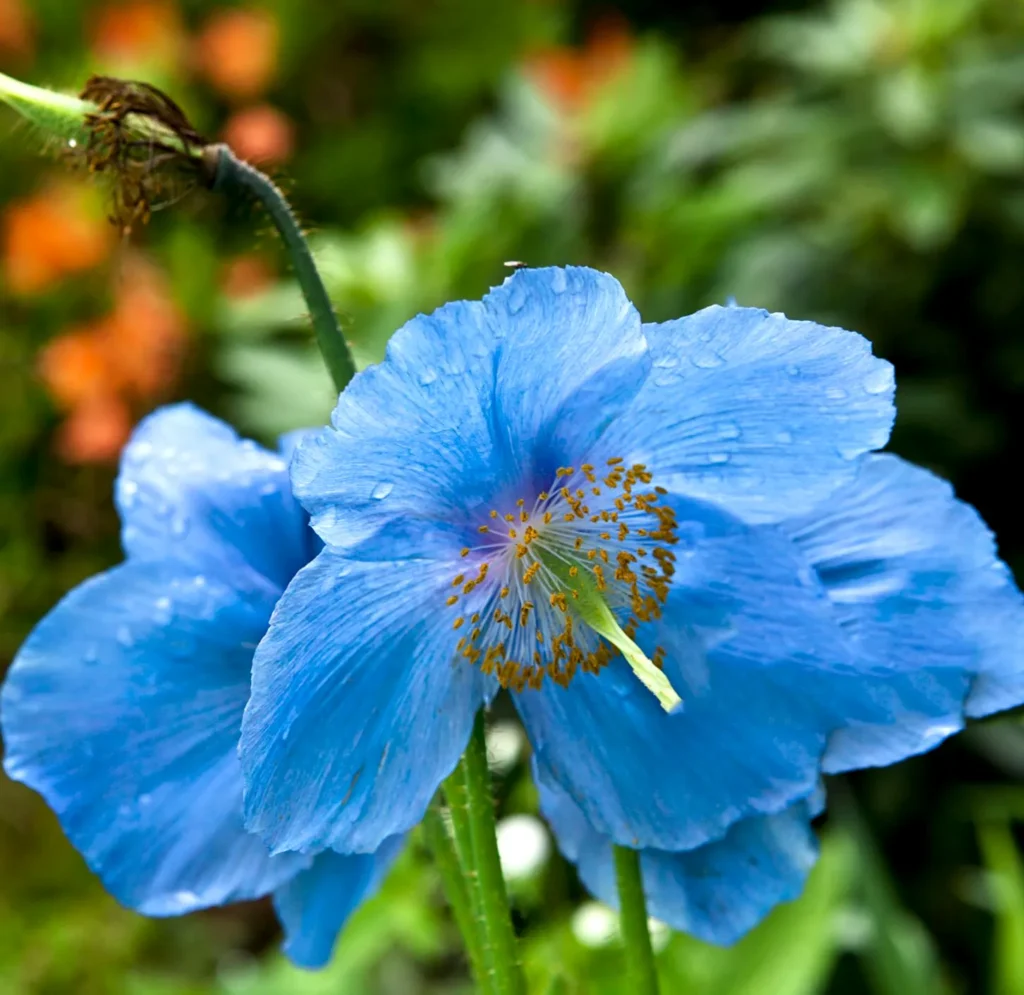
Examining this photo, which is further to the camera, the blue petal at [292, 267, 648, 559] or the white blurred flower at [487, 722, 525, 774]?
the white blurred flower at [487, 722, 525, 774]

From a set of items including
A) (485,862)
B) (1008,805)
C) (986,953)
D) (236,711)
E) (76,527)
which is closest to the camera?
(485,862)

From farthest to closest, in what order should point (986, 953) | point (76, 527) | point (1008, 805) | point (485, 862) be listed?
point (76, 527) → point (986, 953) → point (1008, 805) → point (485, 862)

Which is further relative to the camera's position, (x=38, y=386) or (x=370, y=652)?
(x=38, y=386)

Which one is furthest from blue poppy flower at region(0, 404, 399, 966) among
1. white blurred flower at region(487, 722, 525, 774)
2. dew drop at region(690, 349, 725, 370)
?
white blurred flower at region(487, 722, 525, 774)

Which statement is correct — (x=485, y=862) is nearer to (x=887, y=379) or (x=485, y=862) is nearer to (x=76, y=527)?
(x=887, y=379)

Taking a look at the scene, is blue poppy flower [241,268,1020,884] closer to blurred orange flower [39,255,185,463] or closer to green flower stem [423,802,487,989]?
green flower stem [423,802,487,989]

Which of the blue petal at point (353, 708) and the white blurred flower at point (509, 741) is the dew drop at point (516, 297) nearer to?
the blue petal at point (353, 708)

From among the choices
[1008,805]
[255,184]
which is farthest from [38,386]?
[255,184]
